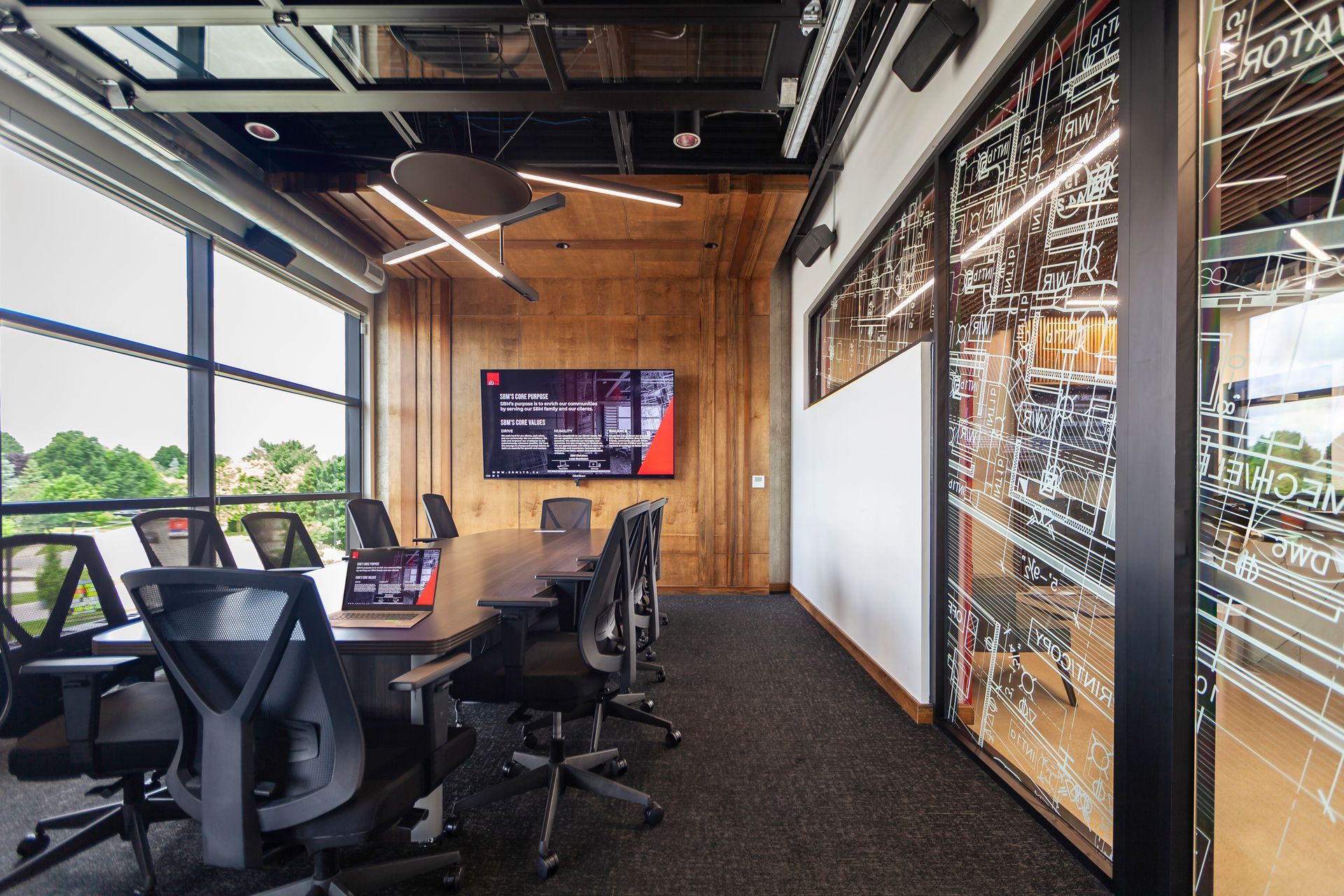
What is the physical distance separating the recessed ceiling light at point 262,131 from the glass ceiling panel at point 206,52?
86 centimetres

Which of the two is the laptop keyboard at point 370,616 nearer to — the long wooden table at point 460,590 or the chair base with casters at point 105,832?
the long wooden table at point 460,590

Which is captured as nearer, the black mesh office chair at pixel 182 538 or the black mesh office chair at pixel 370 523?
the black mesh office chair at pixel 182 538

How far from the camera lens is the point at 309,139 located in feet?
13.2

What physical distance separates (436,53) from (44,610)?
9.73ft

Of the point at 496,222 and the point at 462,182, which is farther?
the point at 496,222

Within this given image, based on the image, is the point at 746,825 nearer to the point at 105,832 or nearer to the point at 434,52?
the point at 105,832

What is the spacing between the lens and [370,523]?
396cm

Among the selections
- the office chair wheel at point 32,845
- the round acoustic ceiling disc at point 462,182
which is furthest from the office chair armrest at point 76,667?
the round acoustic ceiling disc at point 462,182

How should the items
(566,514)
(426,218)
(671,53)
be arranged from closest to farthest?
(671,53), (426,218), (566,514)

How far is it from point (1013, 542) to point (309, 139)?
534cm

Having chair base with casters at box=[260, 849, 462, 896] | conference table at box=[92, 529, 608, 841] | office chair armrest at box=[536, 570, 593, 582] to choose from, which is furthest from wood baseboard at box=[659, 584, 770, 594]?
chair base with casters at box=[260, 849, 462, 896]

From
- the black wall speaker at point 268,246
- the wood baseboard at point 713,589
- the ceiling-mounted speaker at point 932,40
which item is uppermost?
the ceiling-mounted speaker at point 932,40

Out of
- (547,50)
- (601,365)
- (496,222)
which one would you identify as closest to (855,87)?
(547,50)

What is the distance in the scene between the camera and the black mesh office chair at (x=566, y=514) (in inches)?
196
